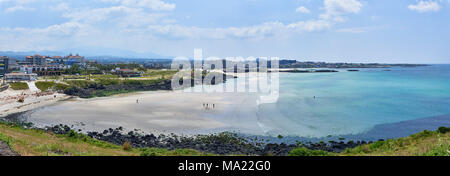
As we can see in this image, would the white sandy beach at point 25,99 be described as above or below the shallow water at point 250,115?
above

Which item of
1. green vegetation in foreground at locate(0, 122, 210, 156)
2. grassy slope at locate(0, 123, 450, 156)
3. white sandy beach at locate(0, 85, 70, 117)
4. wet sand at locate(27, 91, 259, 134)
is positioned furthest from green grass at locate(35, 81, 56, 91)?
Result: grassy slope at locate(0, 123, 450, 156)

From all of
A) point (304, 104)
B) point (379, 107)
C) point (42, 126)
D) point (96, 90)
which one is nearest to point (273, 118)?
point (304, 104)

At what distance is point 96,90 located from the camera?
54.0m

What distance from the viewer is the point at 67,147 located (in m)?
15.2

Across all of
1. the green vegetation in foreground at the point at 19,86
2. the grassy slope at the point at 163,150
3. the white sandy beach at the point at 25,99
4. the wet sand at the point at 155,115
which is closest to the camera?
the grassy slope at the point at 163,150

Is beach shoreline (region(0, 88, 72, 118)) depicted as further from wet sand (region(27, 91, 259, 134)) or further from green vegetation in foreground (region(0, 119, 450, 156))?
green vegetation in foreground (region(0, 119, 450, 156))

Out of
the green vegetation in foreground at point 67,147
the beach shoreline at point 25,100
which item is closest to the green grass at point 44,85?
the beach shoreline at point 25,100

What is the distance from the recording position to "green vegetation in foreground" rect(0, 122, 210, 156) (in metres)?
13.2

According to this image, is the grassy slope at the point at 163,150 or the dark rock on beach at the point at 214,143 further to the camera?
the dark rock on beach at the point at 214,143

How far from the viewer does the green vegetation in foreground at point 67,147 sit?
13164mm

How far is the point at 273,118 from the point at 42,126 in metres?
21.8

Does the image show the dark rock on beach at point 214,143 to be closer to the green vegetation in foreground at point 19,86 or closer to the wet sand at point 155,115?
the wet sand at point 155,115

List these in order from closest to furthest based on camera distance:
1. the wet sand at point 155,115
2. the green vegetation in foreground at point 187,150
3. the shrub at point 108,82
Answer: the green vegetation in foreground at point 187,150 < the wet sand at point 155,115 < the shrub at point 108,82
